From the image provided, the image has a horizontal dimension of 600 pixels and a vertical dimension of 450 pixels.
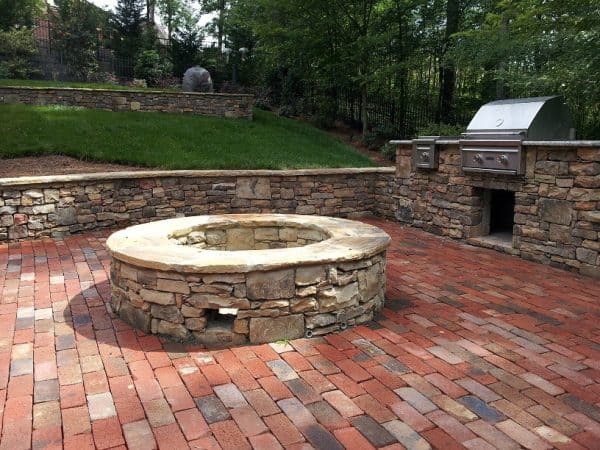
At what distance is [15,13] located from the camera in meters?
16.1

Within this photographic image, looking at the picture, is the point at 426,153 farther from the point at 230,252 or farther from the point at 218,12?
the point at 218,12

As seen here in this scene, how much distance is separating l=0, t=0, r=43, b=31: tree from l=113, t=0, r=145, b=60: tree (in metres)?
2.74

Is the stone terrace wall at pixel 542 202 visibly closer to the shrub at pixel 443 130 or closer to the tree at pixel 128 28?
the shrub at pixel 443 130

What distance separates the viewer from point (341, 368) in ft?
10.0

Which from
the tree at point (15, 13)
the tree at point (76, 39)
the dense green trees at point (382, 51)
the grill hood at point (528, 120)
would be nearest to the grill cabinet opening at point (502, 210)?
the grill hood at point (528, 120)

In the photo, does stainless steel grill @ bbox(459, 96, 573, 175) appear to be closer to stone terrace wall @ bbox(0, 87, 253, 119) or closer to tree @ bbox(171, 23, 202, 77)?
stone terrace wall @ bbox(0, 87, 253, 119)

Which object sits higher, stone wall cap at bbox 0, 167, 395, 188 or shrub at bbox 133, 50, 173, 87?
shrub at bbox 133, 50, 173, 87

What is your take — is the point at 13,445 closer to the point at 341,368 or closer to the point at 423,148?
the point at 341,368

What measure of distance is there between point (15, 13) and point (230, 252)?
16.8 meters

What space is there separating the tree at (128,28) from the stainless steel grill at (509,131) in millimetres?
14326

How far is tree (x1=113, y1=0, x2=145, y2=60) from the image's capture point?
17.2m

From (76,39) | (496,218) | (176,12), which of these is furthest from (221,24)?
(496,218)

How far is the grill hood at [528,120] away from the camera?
561 centimetres

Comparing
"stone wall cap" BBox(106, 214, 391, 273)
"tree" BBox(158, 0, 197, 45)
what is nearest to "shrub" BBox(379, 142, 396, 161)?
"stone wall cap" BBox(106, 214, 391, 273)
